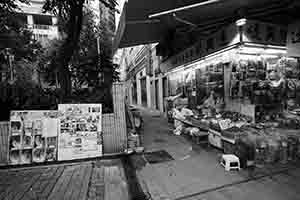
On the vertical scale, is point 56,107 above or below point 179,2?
below

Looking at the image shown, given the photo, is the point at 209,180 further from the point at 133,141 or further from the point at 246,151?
the point at 133,141

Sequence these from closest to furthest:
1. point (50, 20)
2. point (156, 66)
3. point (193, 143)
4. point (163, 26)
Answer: point (193, 143)
point (163, 26)
point (156, 66)
point (50, 20)

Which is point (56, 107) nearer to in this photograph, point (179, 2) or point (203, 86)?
point (179, 2)

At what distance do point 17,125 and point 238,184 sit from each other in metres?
4.14

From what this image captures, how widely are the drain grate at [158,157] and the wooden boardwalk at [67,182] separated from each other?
634 millimetres

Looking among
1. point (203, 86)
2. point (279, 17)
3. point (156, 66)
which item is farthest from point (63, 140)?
point (156, 66)

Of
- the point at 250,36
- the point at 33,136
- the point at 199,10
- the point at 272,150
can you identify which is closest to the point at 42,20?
the point at 33,136

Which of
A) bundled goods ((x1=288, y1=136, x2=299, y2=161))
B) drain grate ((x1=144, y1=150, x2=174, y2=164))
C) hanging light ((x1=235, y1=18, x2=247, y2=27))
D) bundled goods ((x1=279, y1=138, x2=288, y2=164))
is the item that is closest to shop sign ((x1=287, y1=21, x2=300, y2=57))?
hanging light ((x1=235, y1=18, x2=247, y2=27))

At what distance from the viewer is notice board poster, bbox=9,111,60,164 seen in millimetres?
2975

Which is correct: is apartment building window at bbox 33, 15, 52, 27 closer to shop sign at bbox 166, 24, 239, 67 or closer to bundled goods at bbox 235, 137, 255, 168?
shop sign at bbox 166, 24, 239, 67

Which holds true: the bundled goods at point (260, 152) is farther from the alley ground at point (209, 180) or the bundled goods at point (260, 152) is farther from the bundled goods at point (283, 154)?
the bundled goods at point (283, 154)

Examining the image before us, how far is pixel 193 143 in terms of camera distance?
402 centimetres

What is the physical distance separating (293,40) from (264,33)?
73cm

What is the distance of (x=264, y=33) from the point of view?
3.48 metres
